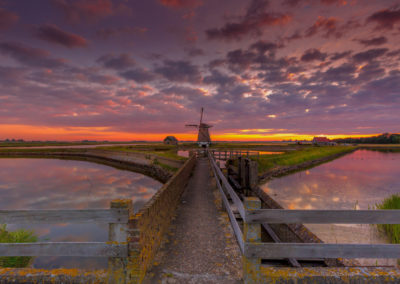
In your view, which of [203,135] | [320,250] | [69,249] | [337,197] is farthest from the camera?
[203,135]

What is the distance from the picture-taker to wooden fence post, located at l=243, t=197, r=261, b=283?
2910 mm

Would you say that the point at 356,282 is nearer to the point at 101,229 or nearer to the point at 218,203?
the point at 218,203

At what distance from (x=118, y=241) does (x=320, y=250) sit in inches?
126

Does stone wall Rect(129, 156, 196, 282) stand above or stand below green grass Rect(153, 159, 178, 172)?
above

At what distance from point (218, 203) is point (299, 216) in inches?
247

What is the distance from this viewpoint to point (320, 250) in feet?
9.57

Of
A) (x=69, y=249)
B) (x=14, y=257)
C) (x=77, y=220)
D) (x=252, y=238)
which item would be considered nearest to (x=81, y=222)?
(x=77, y=220)

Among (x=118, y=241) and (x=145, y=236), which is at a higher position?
(x=118, y=241)

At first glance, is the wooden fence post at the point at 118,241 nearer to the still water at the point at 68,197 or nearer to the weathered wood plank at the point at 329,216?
the weathered wood plank at the point at 329,216

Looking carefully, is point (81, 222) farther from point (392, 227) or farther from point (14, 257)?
point (392, 227)

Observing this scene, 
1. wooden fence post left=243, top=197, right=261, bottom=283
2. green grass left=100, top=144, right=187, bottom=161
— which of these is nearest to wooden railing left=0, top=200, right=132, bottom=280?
wooden fence post left=243, top=197, right=261, bottom=283

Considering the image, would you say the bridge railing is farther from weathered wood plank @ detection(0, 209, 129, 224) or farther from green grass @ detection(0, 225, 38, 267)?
green grass @ detection(0, 225, 38, 267)

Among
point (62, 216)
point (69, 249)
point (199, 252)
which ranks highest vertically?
point (62, 216)

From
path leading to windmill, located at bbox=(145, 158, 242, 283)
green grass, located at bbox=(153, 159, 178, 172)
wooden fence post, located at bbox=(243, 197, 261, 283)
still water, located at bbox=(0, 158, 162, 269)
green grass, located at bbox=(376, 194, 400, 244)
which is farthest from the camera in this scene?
green grass, located at bbox=(153, 159, 178, 172)
